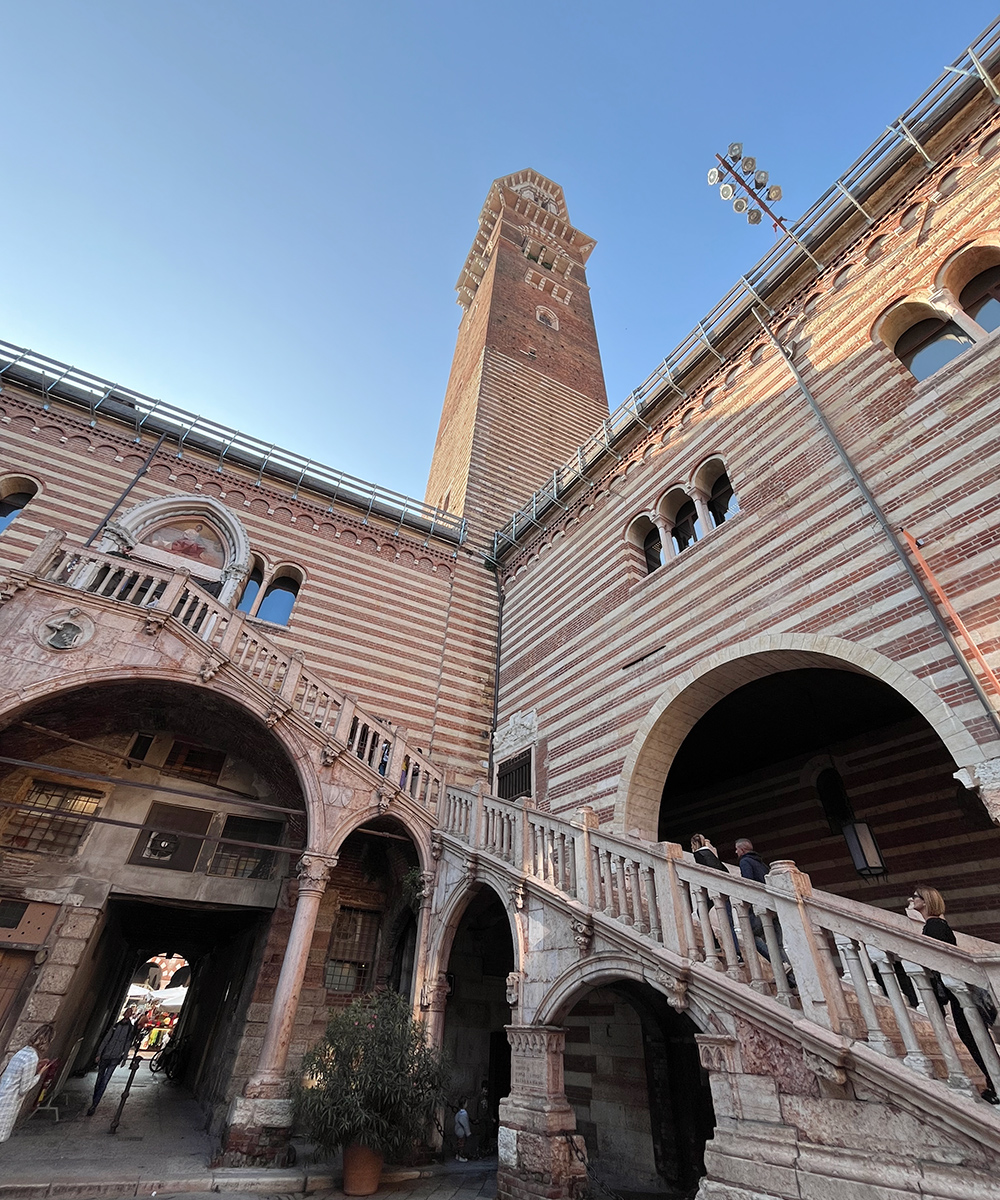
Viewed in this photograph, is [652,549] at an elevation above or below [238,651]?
above

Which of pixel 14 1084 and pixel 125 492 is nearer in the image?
pixel 14 1084

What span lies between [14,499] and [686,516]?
525 inches

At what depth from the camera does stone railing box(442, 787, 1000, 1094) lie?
3.56 metres

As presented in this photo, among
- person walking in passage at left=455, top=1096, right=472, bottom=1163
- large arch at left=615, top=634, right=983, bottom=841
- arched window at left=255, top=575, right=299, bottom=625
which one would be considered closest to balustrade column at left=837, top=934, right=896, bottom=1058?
large arch at left=615, top=634, right=983, bottom=841

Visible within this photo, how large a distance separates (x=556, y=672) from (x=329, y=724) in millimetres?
4686

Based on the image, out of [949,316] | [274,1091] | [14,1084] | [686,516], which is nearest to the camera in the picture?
[14,1084]

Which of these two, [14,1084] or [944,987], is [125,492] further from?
[944,987]

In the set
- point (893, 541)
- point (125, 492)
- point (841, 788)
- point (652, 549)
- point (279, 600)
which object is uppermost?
point (125, 492)

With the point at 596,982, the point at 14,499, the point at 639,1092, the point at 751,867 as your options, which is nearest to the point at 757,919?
the point at 751,867

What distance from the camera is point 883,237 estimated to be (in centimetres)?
912

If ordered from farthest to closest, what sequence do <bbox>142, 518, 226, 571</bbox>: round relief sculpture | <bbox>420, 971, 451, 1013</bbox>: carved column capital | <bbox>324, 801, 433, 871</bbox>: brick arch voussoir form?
<bbox>142, 518, 226, 571</bbox>: round relief sculpture, <bbox>324, 801, 433, 871</bbox>: brick arch voussoir, <bbox>420, 971, 451, 1013</bbox>: carved column capital

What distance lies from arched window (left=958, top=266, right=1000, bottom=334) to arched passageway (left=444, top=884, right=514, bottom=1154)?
10391mm

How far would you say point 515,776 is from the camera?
12430 mm

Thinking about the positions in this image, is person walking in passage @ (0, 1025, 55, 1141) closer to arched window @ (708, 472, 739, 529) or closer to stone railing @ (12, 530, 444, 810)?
stone railing @ (12, 530, 444, 810)
